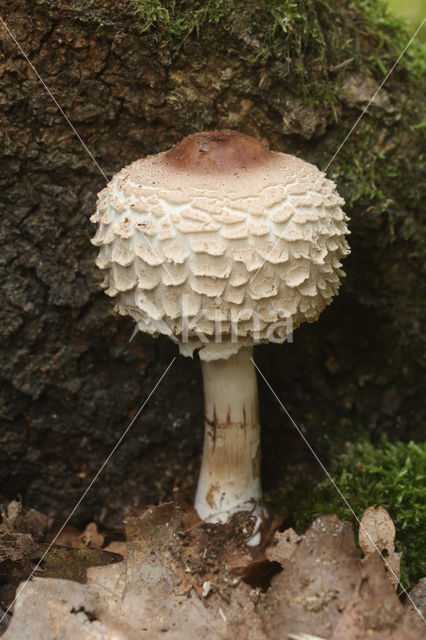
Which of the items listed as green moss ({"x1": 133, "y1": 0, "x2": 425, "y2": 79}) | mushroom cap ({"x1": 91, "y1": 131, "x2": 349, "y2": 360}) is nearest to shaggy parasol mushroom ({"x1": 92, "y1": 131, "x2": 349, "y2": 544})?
mushroom cap ({"x1": 91, "y1": 131, "x2": 349, "y2": 360})

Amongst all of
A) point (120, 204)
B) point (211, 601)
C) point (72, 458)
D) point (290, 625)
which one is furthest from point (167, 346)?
point (290, 625)

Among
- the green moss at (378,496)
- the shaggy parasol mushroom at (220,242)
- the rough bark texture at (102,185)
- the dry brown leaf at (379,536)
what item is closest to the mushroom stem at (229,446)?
the green moss at (378,496)

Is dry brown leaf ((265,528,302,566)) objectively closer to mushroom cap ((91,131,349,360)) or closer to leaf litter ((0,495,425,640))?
leaf litter ((0,495,425,640))

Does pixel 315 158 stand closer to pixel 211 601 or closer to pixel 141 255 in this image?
pixel 141 255

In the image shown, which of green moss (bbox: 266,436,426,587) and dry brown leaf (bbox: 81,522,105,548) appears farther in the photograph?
dry brown leaf (bbox: 81,522,105,548)

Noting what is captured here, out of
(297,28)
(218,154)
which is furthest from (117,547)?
(297,28)

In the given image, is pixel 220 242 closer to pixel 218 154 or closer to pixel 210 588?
pixel 218 154

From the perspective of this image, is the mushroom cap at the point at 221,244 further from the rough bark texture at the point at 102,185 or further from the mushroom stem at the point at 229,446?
the rough bark texture at the point at 102,185
